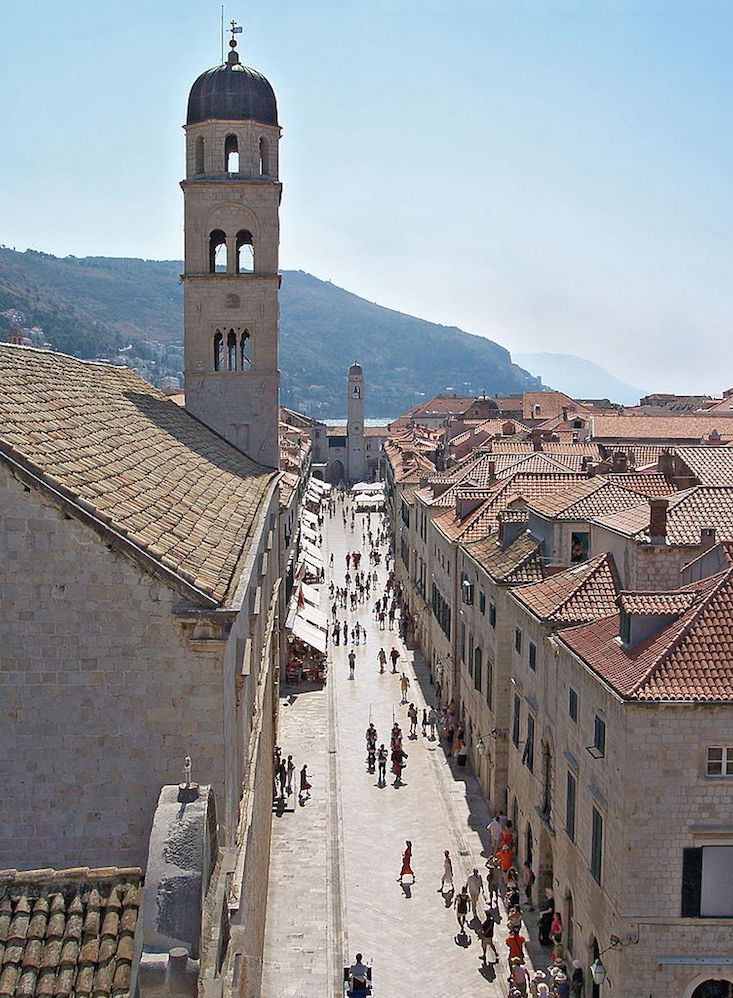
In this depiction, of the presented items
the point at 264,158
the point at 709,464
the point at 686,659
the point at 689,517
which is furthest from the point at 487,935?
the point at 264,158

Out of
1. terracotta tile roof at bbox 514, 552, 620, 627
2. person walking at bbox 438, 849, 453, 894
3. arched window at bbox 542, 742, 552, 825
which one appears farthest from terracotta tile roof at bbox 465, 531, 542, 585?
person walking at bbox 438, 849, 453, 894

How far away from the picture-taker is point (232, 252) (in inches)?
1421

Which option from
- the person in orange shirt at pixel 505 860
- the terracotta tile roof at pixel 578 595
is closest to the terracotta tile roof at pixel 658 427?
the terracotta tile roof at pixel 578 595

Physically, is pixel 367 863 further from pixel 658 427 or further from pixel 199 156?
pixel 658 427

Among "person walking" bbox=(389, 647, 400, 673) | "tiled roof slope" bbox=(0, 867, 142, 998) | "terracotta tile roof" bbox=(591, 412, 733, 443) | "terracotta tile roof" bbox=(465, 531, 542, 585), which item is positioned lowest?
"person walking" bbox=(389, 647, 400, 673)

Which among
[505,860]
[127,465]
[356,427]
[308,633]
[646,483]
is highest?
[356,427]

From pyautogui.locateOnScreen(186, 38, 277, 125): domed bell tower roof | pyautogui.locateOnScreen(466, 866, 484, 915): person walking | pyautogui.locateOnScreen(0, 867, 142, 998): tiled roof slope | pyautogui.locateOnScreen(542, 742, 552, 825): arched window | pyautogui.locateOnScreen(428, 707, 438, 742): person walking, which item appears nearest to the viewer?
pyautogui.locateOnScreen(0, 867, 142, 998): tiled roof slope

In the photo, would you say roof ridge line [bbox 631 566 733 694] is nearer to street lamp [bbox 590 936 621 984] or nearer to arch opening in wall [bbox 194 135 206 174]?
street lamp [bbox 590 936 621 984]

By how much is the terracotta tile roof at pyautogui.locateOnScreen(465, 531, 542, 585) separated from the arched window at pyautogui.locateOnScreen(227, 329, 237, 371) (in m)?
10.2

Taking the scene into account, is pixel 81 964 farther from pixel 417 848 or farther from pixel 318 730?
pixel 318 730

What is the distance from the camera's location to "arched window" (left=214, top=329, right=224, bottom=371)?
121 ft

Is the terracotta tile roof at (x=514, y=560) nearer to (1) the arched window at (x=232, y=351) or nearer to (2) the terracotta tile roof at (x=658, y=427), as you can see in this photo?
(1) the arched window at (x=232, y=351)

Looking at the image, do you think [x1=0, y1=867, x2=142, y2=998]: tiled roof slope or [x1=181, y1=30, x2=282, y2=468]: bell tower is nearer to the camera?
[x1=0, y1=867, x2=142, y2=998]: tiled roof slope

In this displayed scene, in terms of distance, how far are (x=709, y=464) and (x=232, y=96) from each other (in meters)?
19.3
